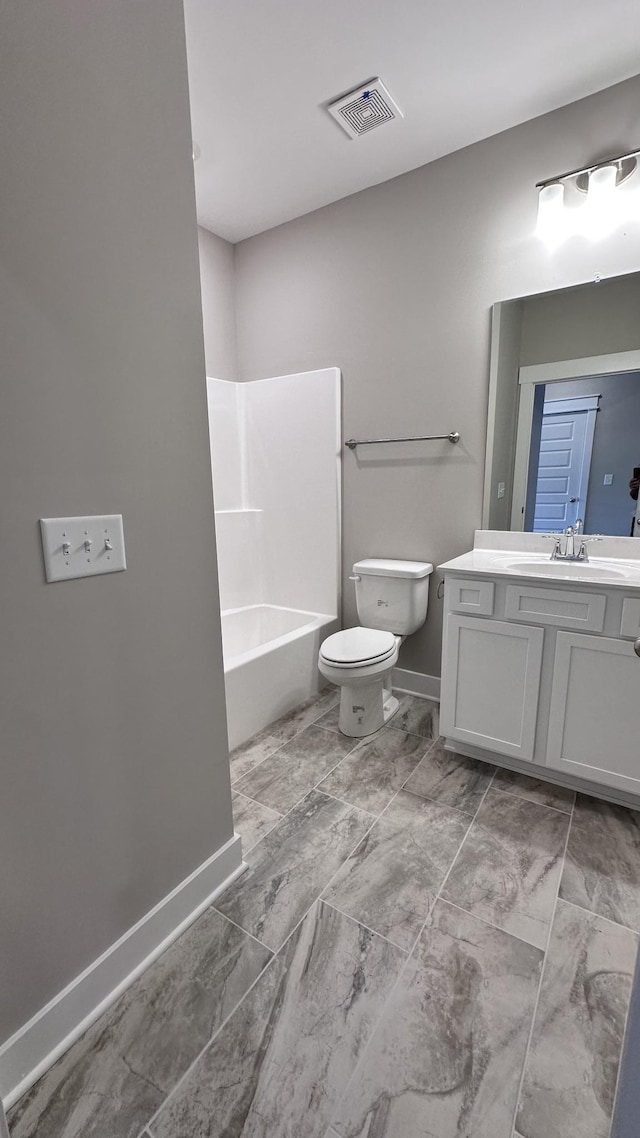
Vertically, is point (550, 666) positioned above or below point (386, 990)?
above

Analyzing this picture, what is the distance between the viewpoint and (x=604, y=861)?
1505mm

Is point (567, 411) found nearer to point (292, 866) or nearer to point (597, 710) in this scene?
point (597, 710)

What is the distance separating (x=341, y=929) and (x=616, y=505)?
6.03 feet

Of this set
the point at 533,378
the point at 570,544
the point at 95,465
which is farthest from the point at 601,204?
the point at 95,465

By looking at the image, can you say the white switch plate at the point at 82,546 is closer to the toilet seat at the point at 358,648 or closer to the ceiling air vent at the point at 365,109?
the toilet seat at the point at 358,648

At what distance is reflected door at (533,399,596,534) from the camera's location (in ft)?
6.58

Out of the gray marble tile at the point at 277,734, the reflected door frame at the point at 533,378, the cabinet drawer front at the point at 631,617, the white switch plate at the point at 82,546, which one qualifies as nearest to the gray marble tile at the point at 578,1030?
the cabinet drawer front at the point at 631,617

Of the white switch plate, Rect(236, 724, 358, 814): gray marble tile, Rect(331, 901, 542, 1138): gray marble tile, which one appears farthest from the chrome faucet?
the white switch plate

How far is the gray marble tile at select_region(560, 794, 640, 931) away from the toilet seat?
93 cm

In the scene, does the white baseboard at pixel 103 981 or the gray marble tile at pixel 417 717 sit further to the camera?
the gray marble tile at pixel 417 717

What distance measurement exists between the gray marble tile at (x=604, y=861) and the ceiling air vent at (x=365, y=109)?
9.07 ft

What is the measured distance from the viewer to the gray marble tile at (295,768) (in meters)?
1.86

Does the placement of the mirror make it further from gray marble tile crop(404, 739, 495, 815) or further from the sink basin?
gray marble tile crop(404, 739, 495, 815)

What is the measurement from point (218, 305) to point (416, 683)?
8.24 feet
